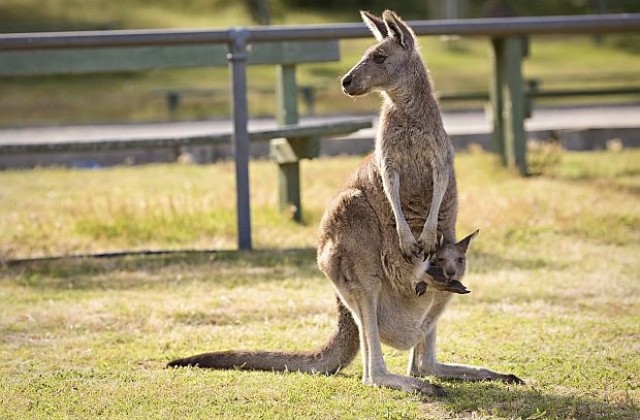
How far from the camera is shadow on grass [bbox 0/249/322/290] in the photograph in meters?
6.57

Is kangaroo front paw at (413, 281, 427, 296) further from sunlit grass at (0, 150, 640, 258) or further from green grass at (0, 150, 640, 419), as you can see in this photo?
sunlit grass at (0, 150, 640, 258)

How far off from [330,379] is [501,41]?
5.58m

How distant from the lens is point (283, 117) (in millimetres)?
8234

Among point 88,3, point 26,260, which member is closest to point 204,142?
point 26,260

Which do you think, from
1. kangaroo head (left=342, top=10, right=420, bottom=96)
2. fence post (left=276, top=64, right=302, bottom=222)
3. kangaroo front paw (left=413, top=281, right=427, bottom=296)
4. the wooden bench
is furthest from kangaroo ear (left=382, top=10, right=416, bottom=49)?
fence post (left=276, top=64, right=302, bottom=222)

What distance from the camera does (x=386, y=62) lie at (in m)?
4.55

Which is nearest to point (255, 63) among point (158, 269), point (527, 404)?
point (158, 269)

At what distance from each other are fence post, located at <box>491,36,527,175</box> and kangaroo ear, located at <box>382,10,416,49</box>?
4.73m

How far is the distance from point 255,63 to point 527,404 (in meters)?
4.30

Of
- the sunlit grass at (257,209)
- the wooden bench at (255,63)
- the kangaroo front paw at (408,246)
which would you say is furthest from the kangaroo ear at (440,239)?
the wooden bench at (255,63)

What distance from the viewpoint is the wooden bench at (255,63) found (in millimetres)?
7688

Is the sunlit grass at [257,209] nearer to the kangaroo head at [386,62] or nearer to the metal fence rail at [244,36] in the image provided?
the metal fence rail at [244,36]

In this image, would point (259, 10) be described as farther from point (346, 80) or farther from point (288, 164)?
point (346, 80)

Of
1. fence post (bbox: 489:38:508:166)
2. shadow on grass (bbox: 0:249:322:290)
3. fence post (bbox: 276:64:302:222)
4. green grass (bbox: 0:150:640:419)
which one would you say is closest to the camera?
green grass (bbox: 0:150:640:419)
